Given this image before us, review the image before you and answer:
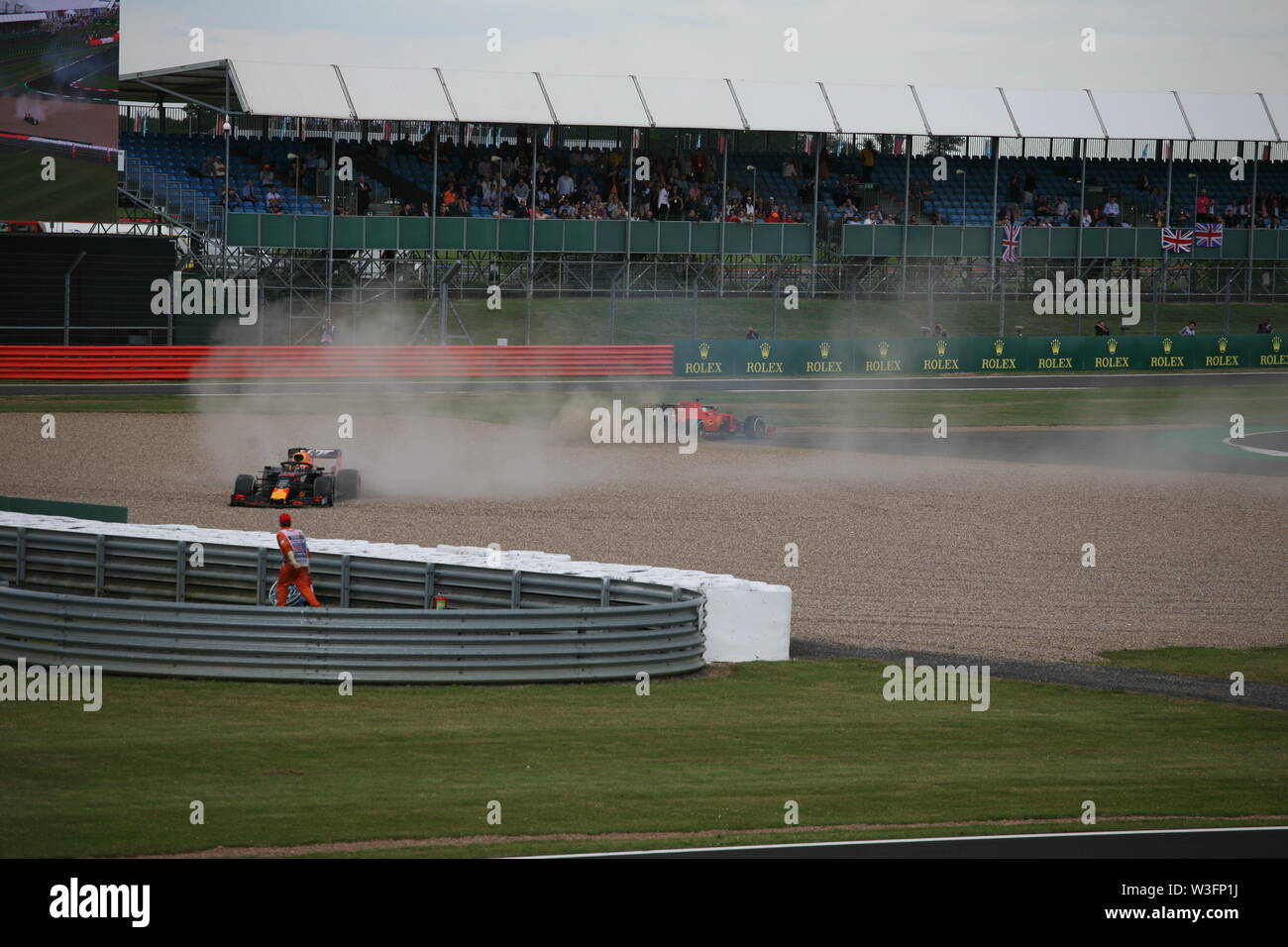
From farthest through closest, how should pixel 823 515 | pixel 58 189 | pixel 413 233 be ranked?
pixel 413 233 < pixel 58 189 < pixel 823 515

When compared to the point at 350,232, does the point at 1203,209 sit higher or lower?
higher

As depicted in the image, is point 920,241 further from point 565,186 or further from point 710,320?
point 565,186

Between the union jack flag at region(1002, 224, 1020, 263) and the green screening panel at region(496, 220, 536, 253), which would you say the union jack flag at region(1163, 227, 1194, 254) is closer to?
the union jack flag at region(1002, 224, 1020, 263)

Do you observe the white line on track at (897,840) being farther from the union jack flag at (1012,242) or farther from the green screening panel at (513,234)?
the union jack flag at (1012,242)

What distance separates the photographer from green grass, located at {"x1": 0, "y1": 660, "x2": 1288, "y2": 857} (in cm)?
963

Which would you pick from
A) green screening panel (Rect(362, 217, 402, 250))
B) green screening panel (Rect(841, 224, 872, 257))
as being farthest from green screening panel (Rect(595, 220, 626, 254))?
green screening panel (Rect(841, 224, 872, 257))

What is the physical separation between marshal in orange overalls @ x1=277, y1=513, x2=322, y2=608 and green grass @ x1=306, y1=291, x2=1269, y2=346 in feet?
92.2

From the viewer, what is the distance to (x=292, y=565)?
14.6 m

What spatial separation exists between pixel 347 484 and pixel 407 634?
10947 millimetres

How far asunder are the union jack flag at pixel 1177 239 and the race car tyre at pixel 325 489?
39.6 m

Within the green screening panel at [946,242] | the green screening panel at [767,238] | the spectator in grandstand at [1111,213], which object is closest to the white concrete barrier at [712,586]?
the green screening panel at [767,238]

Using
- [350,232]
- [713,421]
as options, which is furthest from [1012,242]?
[713,421]

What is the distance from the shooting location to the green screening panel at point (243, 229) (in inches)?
1687
